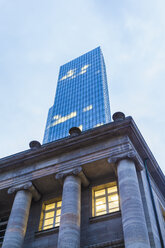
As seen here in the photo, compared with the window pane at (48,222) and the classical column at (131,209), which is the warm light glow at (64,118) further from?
the classical column at (131,209)

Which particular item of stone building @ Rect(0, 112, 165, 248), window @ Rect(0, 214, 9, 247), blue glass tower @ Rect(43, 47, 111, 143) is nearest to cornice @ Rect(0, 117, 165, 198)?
stone building @ Rect(0, 112, 165, 248)

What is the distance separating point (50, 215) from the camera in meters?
21.8

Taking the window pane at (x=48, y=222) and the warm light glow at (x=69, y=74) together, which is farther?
the warm light glow at (x=69, y=74)

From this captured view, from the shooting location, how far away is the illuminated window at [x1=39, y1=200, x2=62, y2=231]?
21.0m

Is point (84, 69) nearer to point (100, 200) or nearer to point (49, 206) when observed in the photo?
point (49, 206)

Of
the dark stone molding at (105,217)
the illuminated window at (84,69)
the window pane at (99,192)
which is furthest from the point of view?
the illuminated window at (84,69)

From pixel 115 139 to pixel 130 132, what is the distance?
120 centimetres

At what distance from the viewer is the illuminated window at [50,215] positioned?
68.8 ft

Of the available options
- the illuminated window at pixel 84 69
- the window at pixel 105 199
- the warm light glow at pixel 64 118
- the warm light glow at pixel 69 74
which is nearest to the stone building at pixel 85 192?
the window at pixel 105 199

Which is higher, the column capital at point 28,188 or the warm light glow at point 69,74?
the warm light glow at point 69,74

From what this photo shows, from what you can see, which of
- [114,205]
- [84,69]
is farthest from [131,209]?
[84,69]

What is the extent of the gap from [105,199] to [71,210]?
10.0 ft

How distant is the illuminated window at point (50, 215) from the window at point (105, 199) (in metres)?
2.82

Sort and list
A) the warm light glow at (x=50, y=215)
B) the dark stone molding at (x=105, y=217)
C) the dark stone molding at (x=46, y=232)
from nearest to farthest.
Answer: the dark stone molding at (x=105, y=217)
the dark stone molding at (x=46, y=232)
the warm light glow at (x=50, y=215)
